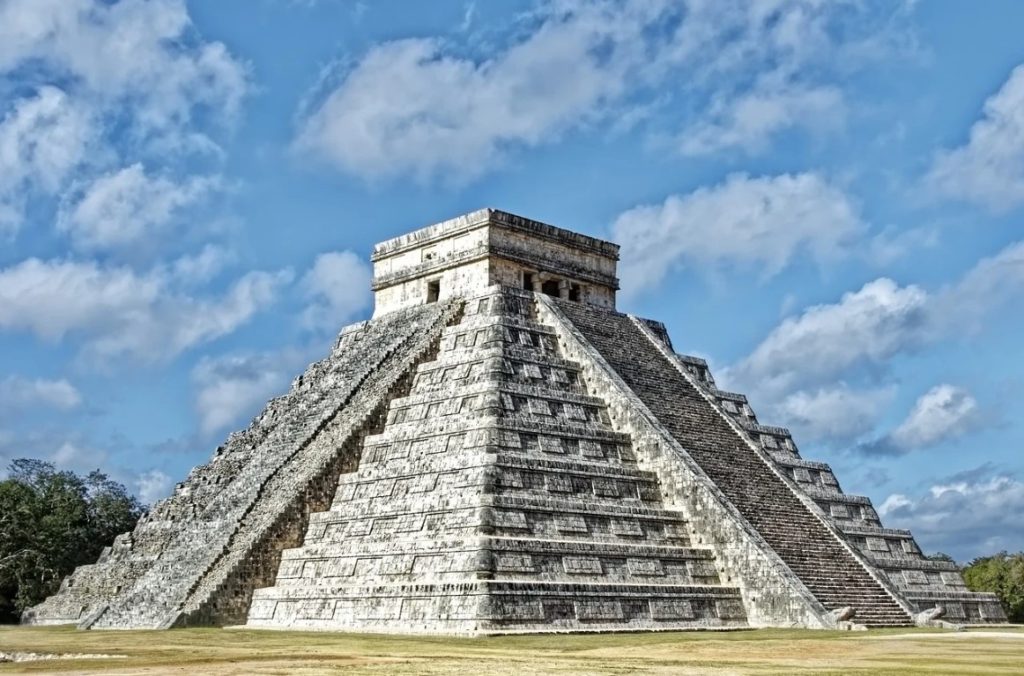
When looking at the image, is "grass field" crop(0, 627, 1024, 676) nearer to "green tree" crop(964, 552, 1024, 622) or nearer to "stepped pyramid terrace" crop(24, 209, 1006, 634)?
"stepped pyramid terrace" crop(24, 209, 1006, 634)

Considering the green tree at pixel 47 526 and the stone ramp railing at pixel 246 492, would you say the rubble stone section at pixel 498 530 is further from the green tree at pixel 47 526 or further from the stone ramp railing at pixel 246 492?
the green tree at pixel 47 526

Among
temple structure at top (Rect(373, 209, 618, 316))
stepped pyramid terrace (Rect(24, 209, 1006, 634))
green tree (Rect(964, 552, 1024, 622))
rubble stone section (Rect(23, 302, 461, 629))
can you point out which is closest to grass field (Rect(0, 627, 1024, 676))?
stepped pyramid terrace (Rect(24, 209, 1006, 634))

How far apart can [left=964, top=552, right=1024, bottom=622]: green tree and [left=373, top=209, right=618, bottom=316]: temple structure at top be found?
51.2 feet

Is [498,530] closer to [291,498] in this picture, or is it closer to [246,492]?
[291,498]

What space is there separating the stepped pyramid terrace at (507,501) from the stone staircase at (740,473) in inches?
2.1

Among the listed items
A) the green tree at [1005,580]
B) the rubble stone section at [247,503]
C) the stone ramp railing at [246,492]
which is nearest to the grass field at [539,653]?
the rubble stone section at [247,503]

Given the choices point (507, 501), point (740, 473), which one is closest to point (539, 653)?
point (507, 501)

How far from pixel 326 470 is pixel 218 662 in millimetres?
8851

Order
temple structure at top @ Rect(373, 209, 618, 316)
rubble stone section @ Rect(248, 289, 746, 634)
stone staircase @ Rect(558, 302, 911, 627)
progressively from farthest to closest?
temple structure at top @ Rect(373, 209, 618, 316), stone staircase @ Rect(558, 302, 911, 627), rubble stone section @ Rect(248, 289, 746, 634)

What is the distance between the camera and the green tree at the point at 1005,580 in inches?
1321

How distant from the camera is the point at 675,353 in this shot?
84.6ft

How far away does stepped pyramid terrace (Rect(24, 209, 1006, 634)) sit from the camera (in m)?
17.2

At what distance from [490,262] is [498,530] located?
847cm

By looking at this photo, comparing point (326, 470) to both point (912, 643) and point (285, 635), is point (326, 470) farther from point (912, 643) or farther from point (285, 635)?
point (912, 643)
